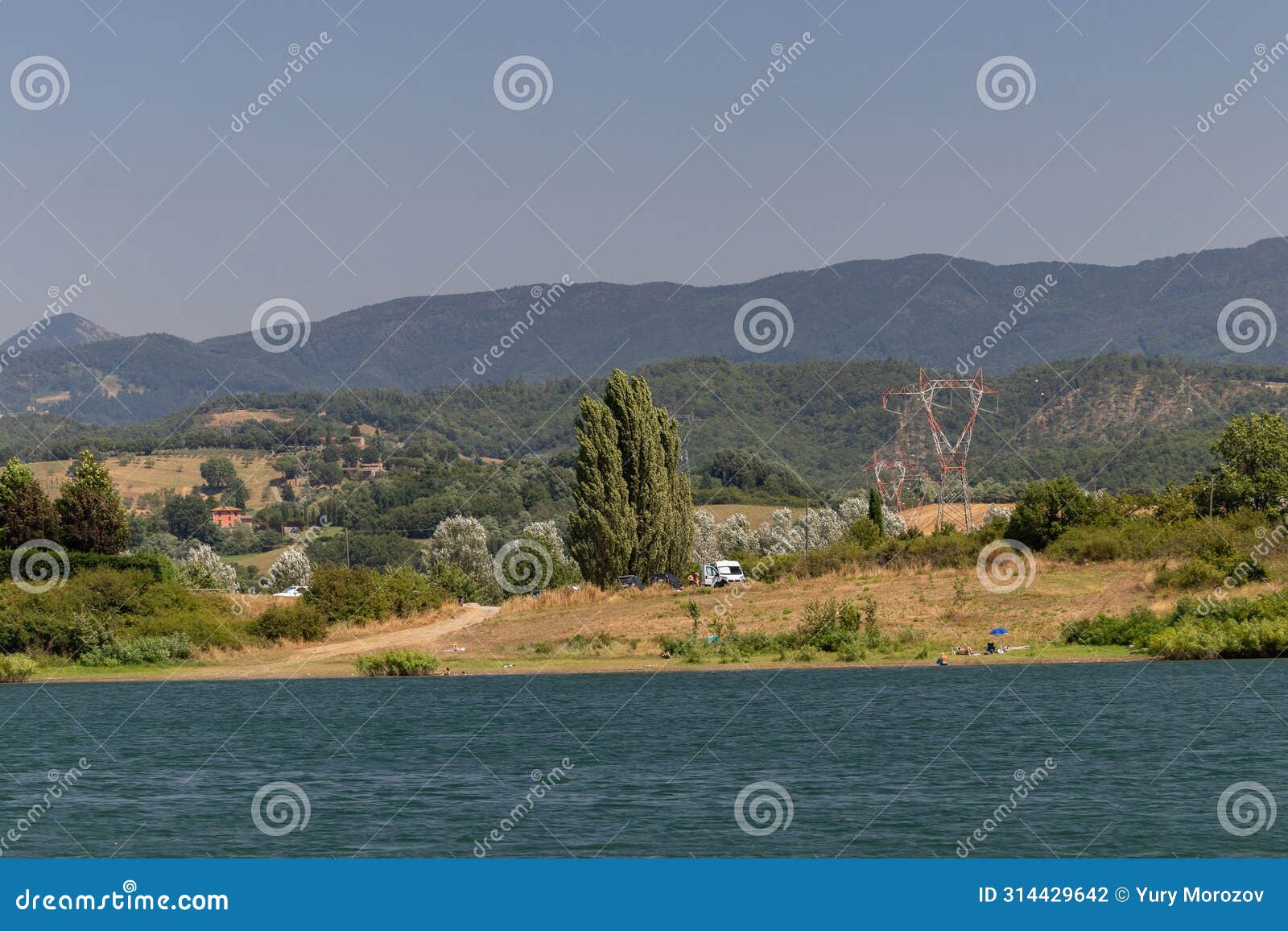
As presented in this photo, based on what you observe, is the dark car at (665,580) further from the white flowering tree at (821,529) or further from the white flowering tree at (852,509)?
the white flowering tree at (852,509)

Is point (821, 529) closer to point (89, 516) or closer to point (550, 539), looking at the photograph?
point (550, 539)

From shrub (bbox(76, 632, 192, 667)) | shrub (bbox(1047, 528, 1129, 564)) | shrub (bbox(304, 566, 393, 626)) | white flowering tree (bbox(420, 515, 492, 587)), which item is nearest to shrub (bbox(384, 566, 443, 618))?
shrub (bbox(304, 566, 393, 626))

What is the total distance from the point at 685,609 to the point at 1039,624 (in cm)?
1391

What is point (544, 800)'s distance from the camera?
2644cm

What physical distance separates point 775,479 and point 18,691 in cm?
12603

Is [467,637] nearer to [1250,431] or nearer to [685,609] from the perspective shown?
[685,609]

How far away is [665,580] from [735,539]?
5315cm

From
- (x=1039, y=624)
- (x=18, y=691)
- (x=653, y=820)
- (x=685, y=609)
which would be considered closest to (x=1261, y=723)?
(x=653, y=820)

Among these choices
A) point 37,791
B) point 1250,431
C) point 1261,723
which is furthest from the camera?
point 1250,431

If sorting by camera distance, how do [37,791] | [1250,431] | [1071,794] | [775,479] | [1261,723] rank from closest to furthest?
[1071,794] < [37,791] < [1261,723] < [1250,431] < [775,479]

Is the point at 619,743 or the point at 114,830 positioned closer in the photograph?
the point at 114,830

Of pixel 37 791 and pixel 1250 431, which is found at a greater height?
pixel 1250 431

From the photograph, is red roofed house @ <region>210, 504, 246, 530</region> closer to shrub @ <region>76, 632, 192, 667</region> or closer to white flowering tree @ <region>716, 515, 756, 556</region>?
white flowering tree @ <region>716, 515, 756, 556</region>

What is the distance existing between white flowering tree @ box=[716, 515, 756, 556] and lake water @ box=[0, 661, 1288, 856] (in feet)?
222
